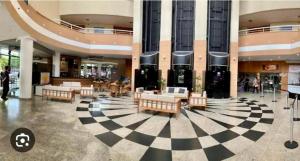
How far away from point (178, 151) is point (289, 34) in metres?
11.2

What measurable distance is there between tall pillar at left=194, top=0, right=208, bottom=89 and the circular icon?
30.1ft

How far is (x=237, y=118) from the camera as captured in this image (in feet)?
19.0

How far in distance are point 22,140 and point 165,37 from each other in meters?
9.73

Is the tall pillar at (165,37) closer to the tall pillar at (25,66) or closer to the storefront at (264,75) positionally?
the tall pillar at (25,66)

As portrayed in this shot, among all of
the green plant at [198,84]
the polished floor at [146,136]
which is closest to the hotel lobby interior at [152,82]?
the polished floor at [146,136]

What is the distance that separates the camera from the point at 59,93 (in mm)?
7672

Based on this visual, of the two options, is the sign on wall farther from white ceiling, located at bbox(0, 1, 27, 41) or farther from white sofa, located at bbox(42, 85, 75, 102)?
white ceiling, located at bbox(0, 1, 27, 41)

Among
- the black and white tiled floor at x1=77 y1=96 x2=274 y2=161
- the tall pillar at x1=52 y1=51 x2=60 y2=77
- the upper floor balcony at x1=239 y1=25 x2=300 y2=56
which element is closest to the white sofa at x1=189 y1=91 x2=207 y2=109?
the black and white tiled floor at x1=77 y1=96 x2=274 y2=161

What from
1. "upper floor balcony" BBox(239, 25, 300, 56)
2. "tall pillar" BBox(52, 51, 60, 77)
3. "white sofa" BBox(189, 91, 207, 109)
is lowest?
"white sofa" BBox(189, 91, 207, 109)

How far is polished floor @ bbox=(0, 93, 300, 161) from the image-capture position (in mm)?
3102

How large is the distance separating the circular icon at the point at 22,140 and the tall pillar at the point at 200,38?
9184mm

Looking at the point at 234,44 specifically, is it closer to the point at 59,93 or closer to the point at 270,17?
the point at 270,17

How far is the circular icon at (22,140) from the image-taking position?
3.19m

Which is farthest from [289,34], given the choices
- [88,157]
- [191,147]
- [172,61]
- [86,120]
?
[88,157]
